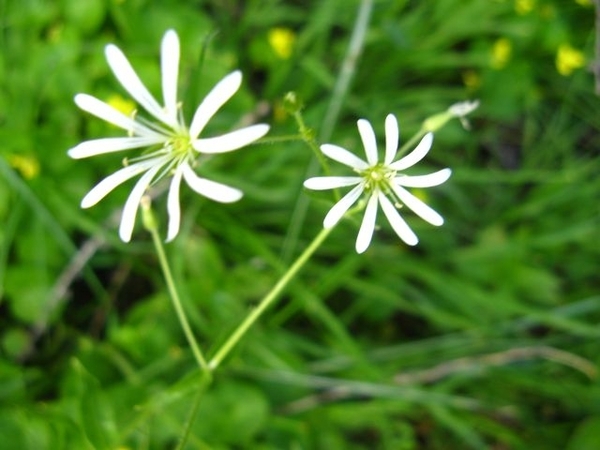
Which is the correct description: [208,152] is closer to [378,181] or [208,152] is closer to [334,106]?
[378,181]

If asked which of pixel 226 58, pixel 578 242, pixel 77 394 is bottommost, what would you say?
pixel 77 394

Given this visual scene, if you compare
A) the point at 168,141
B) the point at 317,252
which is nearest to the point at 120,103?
the point at 317,252

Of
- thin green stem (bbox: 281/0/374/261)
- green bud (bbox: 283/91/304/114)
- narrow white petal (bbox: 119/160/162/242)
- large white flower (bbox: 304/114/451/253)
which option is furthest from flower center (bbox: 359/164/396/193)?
thin green stem (bbox: 281/0/374/261)

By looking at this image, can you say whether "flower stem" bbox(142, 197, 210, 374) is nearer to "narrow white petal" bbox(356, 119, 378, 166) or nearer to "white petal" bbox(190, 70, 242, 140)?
"white petal" bbox(190, 70, 242, 140)

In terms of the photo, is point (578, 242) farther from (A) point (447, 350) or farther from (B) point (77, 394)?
(B) point (77, 394)

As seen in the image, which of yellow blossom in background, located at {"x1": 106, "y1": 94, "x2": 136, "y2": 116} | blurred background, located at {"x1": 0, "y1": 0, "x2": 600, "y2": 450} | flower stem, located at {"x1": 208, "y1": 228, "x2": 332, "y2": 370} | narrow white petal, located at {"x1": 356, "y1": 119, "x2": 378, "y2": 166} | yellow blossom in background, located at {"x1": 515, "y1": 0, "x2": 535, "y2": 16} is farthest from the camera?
yellow blossom in background, located at {"x1": 515, "y1": 0, "x2": 535, "y2": 16}

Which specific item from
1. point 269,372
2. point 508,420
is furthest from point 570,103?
point 269,372

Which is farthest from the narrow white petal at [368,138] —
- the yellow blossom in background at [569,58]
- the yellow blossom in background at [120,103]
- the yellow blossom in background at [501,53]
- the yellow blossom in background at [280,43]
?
the yellow blossom in background at [569,58]
